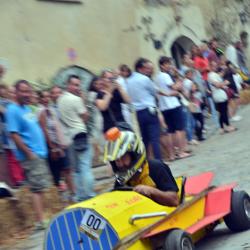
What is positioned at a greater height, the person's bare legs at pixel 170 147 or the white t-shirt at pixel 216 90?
the white t-shirt at pixel 216 90

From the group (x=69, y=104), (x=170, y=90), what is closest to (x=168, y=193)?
(x=69, y=104)

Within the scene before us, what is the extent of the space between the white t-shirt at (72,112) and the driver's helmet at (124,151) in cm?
332

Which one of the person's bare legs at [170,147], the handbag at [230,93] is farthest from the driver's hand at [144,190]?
the handbag at [230,93]

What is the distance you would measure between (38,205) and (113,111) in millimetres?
2909

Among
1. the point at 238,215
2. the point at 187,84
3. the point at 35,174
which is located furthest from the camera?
the point at 187,84

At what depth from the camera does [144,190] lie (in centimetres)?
676

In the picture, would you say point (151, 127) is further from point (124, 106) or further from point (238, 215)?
point (238, 215)

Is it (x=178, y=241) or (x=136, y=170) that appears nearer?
(x=178, y=241)

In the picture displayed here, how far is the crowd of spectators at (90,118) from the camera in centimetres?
919

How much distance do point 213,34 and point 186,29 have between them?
5.41 feet

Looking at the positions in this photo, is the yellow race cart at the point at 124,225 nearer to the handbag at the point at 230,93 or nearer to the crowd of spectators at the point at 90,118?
the crowd of spectators at the point at 90,118

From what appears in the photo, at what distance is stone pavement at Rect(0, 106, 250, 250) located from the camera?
7385mm

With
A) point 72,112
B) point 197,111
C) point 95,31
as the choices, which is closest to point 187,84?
point 197,111

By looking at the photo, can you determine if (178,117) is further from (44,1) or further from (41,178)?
(41,178)
